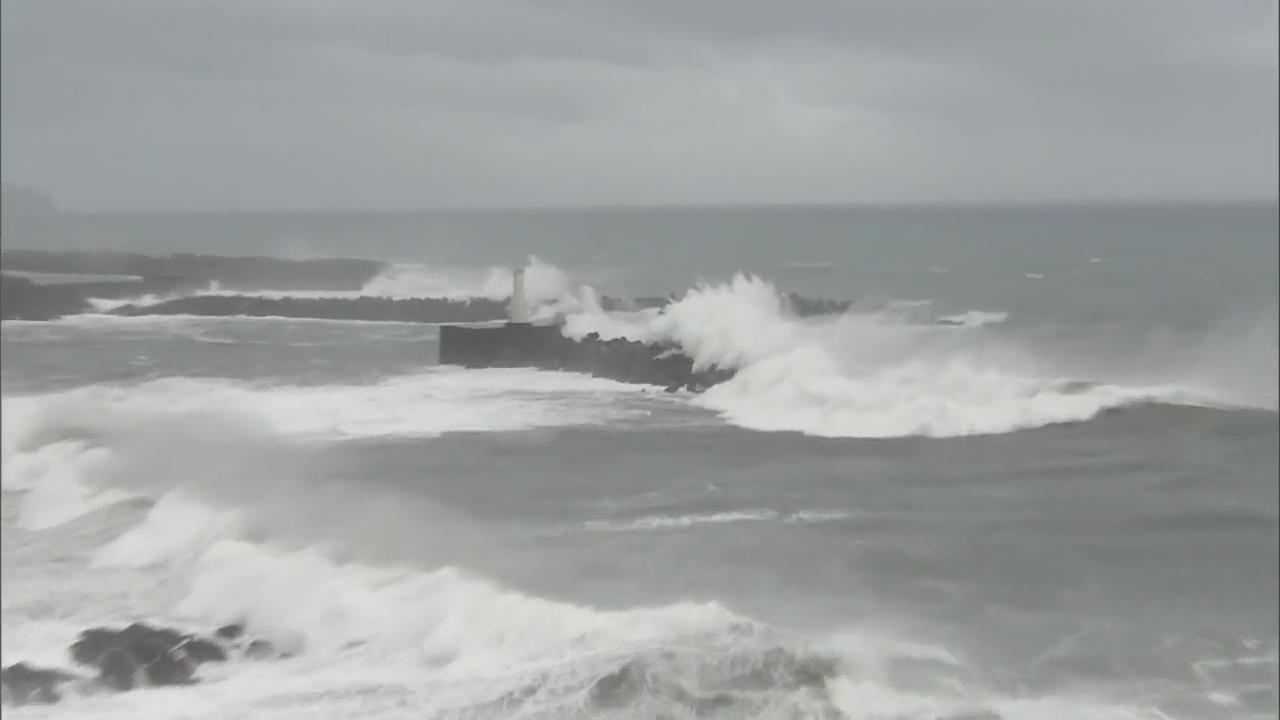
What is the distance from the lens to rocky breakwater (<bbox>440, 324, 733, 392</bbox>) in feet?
11.8

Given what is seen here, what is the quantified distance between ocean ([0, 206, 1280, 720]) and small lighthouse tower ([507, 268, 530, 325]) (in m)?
0.05

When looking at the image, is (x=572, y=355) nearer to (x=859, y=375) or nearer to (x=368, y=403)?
(x=368, y=403)

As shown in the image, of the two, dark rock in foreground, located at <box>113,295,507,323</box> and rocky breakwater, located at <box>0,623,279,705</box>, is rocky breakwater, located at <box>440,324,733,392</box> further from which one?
rocky breakwater, located at <box>0,623,279,705</box>

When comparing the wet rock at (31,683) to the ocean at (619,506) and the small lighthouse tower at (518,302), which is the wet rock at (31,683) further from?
the small lighthouse tower at (518,302)

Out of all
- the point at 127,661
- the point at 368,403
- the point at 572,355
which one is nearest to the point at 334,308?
the point at 368,403

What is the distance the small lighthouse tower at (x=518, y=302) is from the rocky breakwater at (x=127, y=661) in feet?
6.17

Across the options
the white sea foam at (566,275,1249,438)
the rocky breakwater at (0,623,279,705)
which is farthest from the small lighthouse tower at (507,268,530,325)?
the rocky breakwater at (0,623,279,705)

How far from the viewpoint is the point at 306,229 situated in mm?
3398

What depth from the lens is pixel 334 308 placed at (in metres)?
3.44

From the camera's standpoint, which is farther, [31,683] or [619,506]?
[619,506]

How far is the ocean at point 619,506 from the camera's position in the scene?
7.04 ft

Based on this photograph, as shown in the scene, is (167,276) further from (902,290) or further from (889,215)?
(902,290)

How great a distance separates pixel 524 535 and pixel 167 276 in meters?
1.48

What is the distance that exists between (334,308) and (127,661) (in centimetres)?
160
